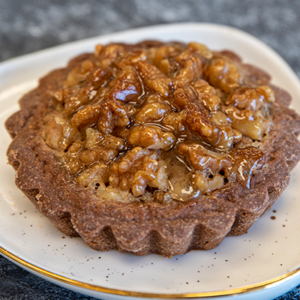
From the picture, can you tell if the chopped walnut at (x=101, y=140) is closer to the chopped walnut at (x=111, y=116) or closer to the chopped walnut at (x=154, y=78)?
the chopped walnut at (x=111, y=116)

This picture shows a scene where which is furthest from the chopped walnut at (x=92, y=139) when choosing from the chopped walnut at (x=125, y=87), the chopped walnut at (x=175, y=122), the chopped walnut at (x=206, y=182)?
the chopped walnut at (x=206, y=182)

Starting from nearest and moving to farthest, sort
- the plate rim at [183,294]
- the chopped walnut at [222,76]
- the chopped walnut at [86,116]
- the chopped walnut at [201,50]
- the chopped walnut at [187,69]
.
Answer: the plate rim at [183,294] → the chopped walnut at [86,116] → the chopped walnut at [187,69] → the chopped walnut at [222,76] → the chopped walnut at [201,50]

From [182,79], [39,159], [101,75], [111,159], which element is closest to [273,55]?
[182,79]

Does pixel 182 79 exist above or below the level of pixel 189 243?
above

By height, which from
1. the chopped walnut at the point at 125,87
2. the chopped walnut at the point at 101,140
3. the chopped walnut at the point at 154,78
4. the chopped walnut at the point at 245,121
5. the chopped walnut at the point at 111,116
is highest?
the chopped walnut at the point at 245,121

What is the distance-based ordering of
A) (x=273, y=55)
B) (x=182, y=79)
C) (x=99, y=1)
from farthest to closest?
1. (x=99, y=1)
2. (x=273, y=55)
3. (x=182, y=79)

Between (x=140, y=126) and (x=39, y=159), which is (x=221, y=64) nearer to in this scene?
(x=140, y=126)

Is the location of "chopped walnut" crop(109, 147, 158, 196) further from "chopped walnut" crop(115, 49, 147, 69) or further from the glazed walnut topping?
"chopped walnut" crop(115, 49, 147, 69)
